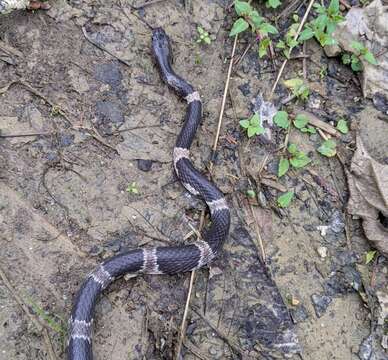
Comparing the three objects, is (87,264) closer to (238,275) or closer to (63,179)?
(63,179)

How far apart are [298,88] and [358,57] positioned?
1.15 metres

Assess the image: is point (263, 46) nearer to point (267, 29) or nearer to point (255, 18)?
point (267, 29)

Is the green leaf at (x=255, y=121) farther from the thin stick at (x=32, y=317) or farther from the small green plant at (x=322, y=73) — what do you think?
the thin stick at (x=32, y=317)

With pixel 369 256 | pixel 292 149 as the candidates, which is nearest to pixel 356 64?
pixel 292 149

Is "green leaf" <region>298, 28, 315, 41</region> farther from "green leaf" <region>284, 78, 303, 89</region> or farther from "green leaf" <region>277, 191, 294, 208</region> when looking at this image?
"green leaf" <region>277, 191, 294, 208</region>

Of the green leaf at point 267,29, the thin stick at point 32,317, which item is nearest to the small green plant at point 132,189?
the thin stick at point 32,317

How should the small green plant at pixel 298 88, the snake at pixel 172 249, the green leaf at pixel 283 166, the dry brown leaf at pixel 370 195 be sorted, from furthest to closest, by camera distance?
1. the small green plant at pixel 298 88
2. the green leaf at pixel 283 166
3. the dry brown leaf at pixel 370 195
4. the snake at pixel 172 249

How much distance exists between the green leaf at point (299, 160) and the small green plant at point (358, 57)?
1940 millimetres

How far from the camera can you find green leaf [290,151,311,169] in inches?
270

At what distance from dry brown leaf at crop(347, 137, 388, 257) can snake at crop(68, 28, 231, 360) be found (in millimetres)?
1953

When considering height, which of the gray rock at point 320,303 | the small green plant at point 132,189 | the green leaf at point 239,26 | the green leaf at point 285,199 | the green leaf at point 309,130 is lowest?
the gray rock at point 320,303

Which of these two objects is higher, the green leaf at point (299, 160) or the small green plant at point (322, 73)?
the small green plant at point (322, 73)

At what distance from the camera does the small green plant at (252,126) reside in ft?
22.6

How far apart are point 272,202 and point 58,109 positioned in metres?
3.35
